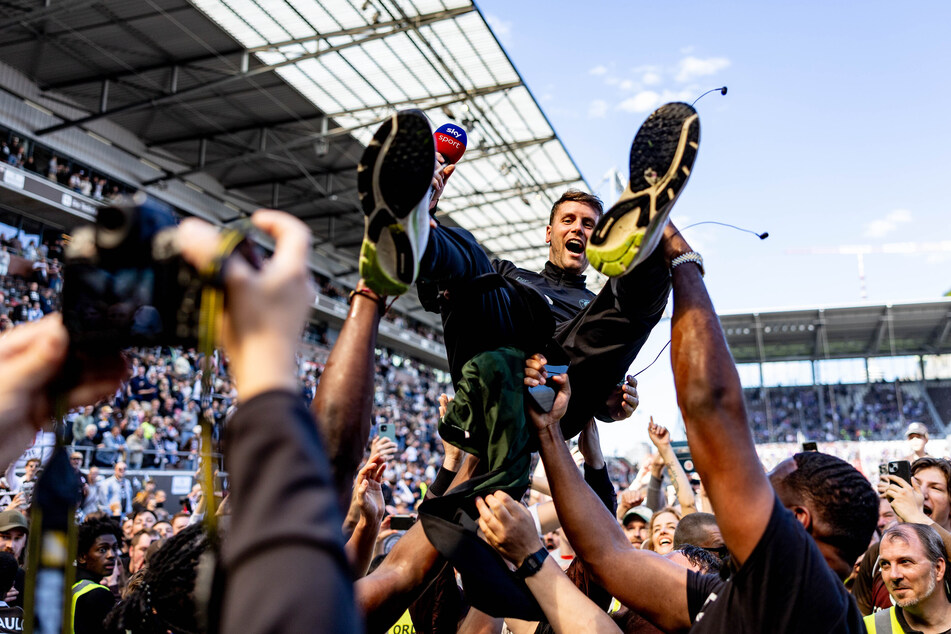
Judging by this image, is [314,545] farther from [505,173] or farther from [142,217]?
[505,173]

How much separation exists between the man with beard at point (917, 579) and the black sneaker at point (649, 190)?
2.39 meters

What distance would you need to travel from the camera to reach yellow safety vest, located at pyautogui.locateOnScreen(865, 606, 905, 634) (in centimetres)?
362

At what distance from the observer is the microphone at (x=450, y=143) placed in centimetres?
321

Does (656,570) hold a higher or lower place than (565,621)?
higher

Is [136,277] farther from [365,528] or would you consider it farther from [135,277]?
[365,528]

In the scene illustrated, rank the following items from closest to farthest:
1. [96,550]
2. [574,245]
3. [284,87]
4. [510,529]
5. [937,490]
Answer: [510,529] → [574,245] → [96,550] → [937,490] → [284,87]

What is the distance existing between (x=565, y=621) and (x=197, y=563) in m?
1.12

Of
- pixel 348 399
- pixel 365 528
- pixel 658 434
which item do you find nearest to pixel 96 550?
pixel 365 528

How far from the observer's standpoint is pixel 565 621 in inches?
92.8

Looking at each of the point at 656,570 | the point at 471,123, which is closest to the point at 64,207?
the point at 471,123

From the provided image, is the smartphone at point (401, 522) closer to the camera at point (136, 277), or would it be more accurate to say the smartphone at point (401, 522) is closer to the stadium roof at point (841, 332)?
the camera at point (136, 277)

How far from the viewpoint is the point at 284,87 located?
58.2ft

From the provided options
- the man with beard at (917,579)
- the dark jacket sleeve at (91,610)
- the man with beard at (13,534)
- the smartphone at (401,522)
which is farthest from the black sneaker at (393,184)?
the man with beard at (13,534)

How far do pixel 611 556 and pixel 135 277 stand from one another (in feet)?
6.07
